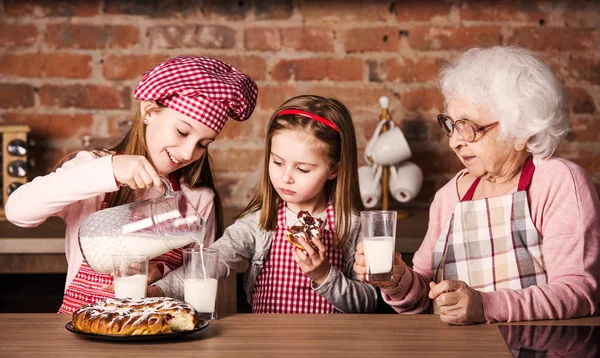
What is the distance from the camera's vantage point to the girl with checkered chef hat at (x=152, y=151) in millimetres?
1743

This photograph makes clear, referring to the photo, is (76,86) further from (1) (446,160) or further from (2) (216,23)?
(1) (446,160)

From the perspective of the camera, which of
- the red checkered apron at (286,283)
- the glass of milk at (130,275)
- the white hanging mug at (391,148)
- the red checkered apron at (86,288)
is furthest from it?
the white hanging mug at (391,148)

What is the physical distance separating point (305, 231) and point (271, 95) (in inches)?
47.3

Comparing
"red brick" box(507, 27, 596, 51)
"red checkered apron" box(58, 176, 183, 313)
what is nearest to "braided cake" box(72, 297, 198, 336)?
"red checkered apron" box(58, 176, 183, 313)

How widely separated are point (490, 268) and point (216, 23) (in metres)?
1.45

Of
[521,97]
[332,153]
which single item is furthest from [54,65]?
[521,97]

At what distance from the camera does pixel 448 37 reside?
286 cm

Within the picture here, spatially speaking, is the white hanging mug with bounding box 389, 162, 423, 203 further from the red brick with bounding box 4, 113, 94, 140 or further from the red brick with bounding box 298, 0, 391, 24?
the red brick with bounding box 4, 113, 94, 140

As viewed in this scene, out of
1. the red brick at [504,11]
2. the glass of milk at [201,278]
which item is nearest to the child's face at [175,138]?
the glass of milk at [201,278]

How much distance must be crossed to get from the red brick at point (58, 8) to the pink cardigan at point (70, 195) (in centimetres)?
106

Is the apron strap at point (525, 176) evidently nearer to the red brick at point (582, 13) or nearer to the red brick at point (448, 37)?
the red brick at point (448, 37)

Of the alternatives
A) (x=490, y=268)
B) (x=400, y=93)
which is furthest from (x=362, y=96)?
(x=490, y=268)

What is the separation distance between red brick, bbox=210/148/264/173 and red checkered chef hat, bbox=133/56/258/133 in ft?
3.36

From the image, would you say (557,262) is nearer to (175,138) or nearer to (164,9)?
(175,138)
